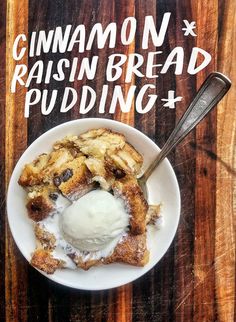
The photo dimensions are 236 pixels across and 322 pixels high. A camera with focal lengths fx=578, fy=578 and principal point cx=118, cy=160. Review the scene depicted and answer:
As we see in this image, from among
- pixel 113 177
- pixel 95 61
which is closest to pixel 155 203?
pixel 113 177

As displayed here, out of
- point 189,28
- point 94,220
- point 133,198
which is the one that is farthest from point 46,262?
point 189,28

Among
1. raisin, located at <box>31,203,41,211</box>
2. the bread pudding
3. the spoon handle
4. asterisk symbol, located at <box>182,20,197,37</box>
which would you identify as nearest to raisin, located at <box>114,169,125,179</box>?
the bread pudding

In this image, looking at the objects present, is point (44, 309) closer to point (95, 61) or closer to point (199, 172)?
point (199, 172)

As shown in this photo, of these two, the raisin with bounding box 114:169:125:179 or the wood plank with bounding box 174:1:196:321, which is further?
the wood plank with bounding box 174:1:196:321

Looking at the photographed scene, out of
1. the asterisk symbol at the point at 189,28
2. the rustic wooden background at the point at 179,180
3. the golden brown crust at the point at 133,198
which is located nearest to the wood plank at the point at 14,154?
the rustic wooden background at the point at 179,180

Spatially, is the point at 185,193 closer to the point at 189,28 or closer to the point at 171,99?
the point at 171,99

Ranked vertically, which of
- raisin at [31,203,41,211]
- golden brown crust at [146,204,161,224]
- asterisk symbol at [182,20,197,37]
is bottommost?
golden brown crust at [146,204,161,224]

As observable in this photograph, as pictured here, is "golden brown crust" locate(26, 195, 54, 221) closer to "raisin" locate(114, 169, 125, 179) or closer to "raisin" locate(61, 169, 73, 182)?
"raisin" locate(61, 169, 73, 182)
